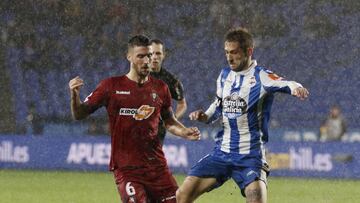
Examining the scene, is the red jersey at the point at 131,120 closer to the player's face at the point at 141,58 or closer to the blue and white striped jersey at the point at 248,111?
the player's face at the point at 141,58

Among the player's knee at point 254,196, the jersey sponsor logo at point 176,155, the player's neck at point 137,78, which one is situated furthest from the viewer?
the jersey sponsor logo at point 176,155

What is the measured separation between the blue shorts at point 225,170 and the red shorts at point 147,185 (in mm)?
549

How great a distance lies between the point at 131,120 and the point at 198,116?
2.59ft

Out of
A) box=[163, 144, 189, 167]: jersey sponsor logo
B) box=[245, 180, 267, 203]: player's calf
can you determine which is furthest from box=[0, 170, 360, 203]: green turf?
box=[245, 180, 267, 203]: player's calf

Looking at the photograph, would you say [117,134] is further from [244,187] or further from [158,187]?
[244,187]

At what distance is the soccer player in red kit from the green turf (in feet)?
15.8

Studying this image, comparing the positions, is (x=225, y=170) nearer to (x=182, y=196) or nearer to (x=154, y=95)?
(x=182, y=196)

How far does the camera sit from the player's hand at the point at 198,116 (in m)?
7.44

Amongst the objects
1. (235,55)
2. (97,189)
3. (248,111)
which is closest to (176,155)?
(97,189)

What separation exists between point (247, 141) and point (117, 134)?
45.6 inches

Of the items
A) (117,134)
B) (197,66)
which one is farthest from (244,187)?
(197,66)

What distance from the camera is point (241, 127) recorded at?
24.4ft

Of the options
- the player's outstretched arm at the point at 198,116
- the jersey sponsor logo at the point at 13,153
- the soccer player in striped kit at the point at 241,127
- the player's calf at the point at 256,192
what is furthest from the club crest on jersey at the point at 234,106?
the jersey sponsor logo at the point at 13,153

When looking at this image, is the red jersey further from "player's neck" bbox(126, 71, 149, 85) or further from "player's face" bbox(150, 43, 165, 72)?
"player's face" bbox(150, 43, 165, 72)
